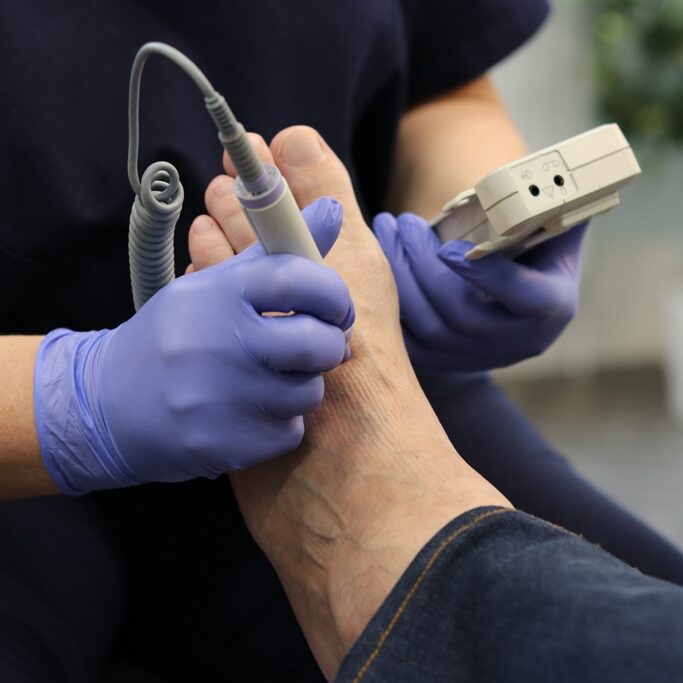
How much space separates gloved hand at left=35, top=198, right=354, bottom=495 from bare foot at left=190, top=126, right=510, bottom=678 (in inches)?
2.6

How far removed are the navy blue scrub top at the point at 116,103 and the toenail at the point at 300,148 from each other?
0.33ft

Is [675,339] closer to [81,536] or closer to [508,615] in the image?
[81,536]

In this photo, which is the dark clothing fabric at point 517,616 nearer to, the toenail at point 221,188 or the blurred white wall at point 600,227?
the toenail at point 221,188

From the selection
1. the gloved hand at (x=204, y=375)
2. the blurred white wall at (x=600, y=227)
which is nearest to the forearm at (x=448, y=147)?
the gloved hand at (x=204, y=375)

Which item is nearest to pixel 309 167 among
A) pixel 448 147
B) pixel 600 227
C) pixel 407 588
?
pixel 448 147

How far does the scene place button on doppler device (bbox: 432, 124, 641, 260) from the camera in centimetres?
76

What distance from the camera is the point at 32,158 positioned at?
0.86 m

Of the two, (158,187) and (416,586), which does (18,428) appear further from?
(416,586)

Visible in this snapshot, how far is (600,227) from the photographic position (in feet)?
10.0

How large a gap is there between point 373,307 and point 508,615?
1.30ft

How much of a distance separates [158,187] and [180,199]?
7 cm

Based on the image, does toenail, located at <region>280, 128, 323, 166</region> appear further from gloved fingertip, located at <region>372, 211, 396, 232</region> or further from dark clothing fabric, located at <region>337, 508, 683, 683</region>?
dark clothing fabric, located at <region>337, 508, 683, 683</region>

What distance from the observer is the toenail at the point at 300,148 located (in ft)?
2.92

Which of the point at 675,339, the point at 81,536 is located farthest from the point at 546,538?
the point at 675,339
